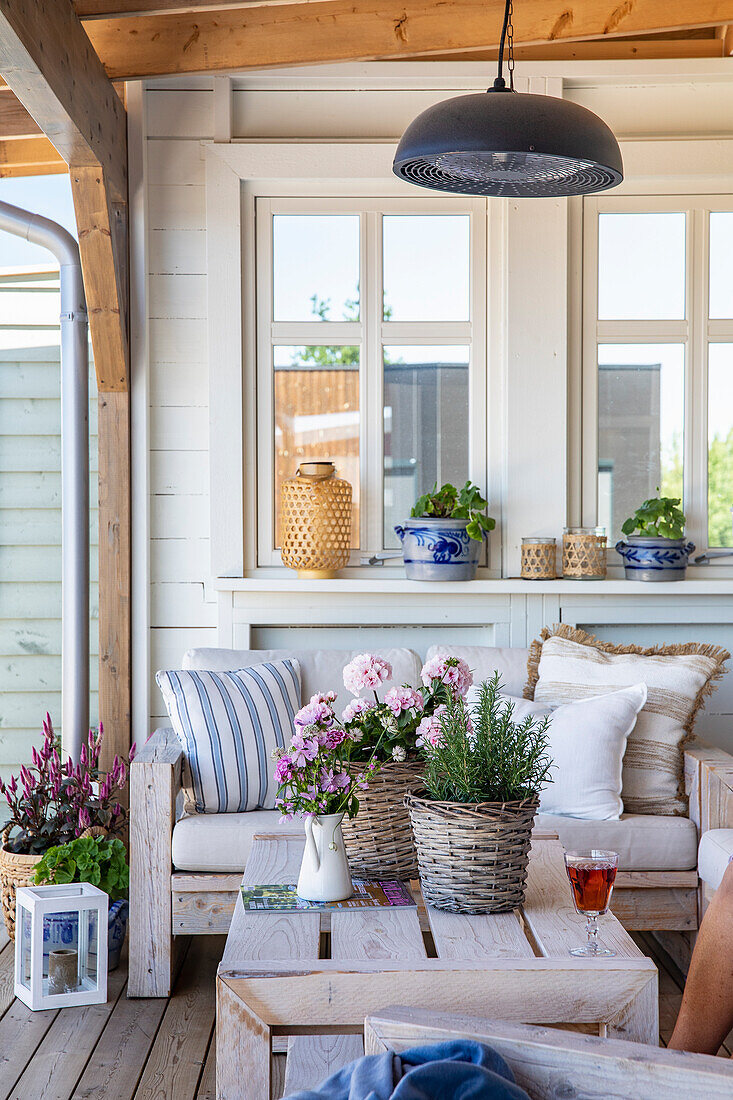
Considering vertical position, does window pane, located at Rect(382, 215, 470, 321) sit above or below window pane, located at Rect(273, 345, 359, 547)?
above

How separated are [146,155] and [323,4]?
75cm

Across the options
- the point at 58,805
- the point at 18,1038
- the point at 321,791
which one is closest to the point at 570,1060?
the point at 321,791

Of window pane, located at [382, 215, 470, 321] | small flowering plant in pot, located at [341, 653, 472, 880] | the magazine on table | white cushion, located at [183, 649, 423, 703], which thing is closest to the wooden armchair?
the magazine on table

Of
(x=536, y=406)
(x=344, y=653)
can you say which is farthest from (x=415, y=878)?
(x=536, y=406)

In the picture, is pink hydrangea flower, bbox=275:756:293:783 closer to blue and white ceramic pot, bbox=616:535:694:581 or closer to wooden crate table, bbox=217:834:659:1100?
wooden crate table, bbox=217:834:659:1100

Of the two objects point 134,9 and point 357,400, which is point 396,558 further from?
point 134,9

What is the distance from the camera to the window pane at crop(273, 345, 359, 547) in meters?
3.74

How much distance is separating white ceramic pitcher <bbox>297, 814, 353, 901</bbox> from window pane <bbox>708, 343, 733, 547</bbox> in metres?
2.28

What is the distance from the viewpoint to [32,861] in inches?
121

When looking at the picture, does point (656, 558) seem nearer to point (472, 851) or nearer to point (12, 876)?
point (472, 851)

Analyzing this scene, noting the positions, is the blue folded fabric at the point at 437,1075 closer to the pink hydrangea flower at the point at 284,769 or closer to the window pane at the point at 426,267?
the pink hydrangea flower at the point at 284,769

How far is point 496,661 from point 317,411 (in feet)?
3.52

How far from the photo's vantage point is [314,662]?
132 inches

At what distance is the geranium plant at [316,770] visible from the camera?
1.89 m
